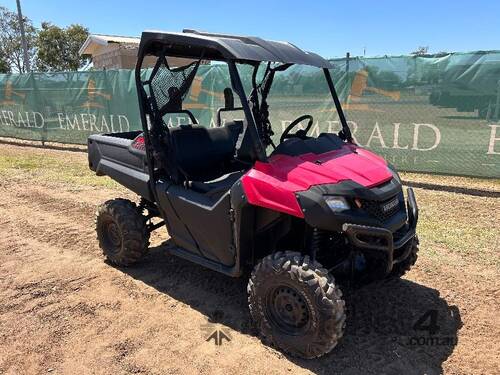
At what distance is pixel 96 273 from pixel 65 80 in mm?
8960

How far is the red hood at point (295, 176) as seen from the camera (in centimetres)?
272

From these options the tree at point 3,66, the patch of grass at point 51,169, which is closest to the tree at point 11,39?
the tree at point 3,66

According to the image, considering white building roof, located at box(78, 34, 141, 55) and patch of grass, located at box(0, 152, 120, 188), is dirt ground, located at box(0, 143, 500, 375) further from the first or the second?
white building roof, located at box(78, 34, 141, 55)

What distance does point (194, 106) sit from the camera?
9.52 m

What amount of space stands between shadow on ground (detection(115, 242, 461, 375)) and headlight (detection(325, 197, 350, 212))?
0.99 metres

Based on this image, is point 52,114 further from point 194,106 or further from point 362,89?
point 362,89

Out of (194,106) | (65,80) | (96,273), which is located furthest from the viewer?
(65,80)

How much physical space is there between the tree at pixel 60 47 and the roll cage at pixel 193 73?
41.1 meters

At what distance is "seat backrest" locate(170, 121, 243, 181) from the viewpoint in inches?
149

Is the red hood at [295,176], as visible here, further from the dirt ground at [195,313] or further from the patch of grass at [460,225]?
the patch of grass at [460,225]

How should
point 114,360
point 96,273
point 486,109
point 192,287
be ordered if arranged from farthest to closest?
1. point 486,109
2. point 96,273
3. point 192,287
4. point 114,360

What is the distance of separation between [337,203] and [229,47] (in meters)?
1.24

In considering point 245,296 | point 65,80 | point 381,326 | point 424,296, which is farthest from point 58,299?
point 65,80

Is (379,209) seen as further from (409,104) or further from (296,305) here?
(409,104)
